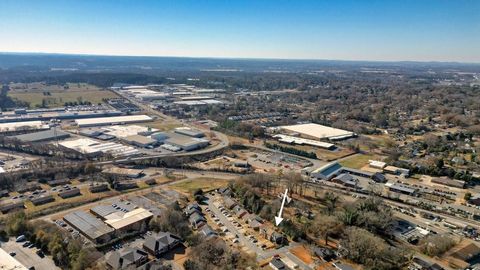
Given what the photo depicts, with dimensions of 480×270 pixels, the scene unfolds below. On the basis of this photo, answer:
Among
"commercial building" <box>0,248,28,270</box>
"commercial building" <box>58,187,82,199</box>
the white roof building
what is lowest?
the white roof building

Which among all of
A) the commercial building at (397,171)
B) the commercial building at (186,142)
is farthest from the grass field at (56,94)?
the commercial building at (397,171)

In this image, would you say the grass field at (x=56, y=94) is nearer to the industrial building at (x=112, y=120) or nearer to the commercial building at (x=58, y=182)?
the industrial building at (x=112, y=120)

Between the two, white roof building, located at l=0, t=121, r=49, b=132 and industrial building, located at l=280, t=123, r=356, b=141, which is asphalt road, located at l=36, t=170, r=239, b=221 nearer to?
industrial building, located at l=280, t=123, r=356, b=141

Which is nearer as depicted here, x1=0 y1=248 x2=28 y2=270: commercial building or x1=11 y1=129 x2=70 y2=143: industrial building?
x1=0 y1=248 x2=28 y2=270: commercial building

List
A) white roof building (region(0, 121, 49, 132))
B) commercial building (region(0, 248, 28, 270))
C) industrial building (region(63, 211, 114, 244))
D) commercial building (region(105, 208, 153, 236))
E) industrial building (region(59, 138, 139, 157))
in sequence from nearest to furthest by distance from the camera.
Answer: commercial building (region(0, 248, 28, 270)) → industrial building (region(63, 211, 114, 244)) → commercial building (region(105, 208, 153, 236)) → industrial building (region(59, 138, 139, 157)) → white roof building (region(0, 121, 49, 132))

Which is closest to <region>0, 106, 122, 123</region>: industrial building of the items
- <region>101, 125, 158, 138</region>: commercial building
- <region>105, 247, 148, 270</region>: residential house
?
<region>101, 125, 158, 138</region>: commercial building

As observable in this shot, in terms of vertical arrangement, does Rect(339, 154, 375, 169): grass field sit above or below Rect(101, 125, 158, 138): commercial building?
below

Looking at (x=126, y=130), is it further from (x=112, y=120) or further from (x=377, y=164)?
(x=377, y=164)
